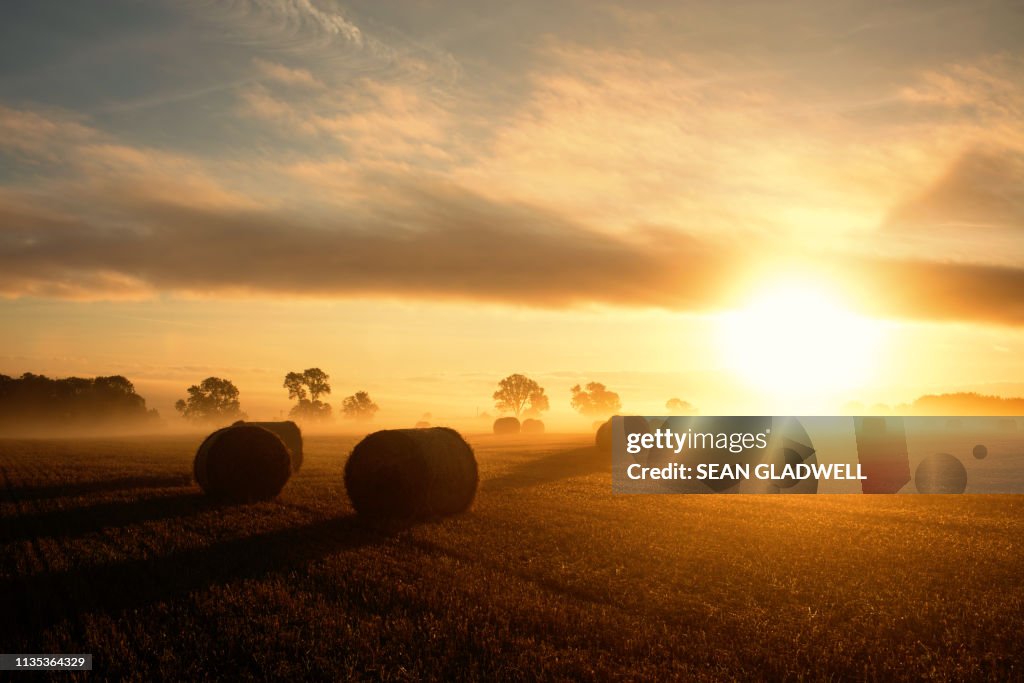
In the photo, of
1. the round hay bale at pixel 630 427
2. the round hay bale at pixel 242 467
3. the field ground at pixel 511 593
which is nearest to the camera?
the field ground at pixel 511 593

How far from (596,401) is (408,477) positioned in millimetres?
144997

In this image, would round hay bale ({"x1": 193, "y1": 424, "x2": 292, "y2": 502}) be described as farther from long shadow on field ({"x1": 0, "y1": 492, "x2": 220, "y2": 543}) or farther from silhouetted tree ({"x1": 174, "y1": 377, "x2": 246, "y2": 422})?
silhouetted tree ({"x1": 174, "y1": 377, "x2": 246, "y2": 422})

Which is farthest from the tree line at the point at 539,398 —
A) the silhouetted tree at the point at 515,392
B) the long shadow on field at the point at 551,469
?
the long shadow on field at the point at 551,469

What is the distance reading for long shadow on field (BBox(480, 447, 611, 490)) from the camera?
25.0m

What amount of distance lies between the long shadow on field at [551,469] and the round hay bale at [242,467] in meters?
6.90

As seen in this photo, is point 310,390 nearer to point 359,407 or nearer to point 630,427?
point 359,407

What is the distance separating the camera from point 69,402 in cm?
11175

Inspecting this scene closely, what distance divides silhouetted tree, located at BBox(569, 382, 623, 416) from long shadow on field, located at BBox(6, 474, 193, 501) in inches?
5421

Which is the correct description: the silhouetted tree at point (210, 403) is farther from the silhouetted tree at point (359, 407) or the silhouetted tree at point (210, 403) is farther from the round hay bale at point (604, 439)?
the round hay bale at point (604, 439)

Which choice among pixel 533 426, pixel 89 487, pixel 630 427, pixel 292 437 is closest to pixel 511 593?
pixel 89 487

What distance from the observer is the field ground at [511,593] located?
784cm

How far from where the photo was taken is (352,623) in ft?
28.8

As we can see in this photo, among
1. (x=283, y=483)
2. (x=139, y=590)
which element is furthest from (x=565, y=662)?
(x=283, y=483)

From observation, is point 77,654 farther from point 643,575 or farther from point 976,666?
point 976,666
